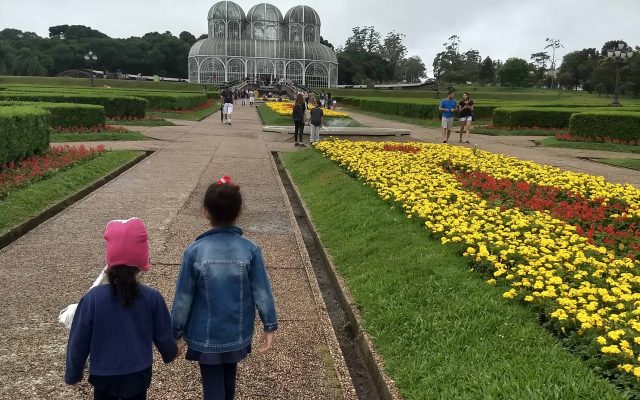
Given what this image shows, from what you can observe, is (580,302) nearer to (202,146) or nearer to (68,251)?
(68,251)

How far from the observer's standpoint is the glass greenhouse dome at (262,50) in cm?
7512

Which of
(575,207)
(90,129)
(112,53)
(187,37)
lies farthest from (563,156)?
(187,37)

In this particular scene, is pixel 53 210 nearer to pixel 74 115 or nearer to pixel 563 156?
pixel 74 115

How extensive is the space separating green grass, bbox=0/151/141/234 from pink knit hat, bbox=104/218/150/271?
4.44 m

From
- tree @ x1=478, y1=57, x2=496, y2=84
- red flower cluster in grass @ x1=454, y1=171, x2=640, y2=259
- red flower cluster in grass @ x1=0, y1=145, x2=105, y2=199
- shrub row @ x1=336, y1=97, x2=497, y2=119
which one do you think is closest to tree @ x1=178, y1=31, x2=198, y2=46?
tree @ x1=478, y1=57, x2=496, y2=84

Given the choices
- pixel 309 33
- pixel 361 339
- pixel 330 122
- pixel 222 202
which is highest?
pixel 309 33

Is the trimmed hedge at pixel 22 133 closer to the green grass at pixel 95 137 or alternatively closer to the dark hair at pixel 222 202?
the green grass at pixel 95 137

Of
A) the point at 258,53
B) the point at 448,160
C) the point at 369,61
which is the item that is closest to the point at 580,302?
the point at 448,160

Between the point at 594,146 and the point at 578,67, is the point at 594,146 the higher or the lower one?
the lower one

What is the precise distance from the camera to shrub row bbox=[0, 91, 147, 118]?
802 inches

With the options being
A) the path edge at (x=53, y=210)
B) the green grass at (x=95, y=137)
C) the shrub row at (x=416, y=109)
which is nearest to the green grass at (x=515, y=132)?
the shrub row at (x=416, y=109)

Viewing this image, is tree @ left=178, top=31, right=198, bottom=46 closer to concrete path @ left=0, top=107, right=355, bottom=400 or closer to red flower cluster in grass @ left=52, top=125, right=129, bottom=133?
red flower cluster in grass @ left=52, top=125, right=129, bottom=133

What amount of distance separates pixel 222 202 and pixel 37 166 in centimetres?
830

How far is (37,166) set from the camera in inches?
375
